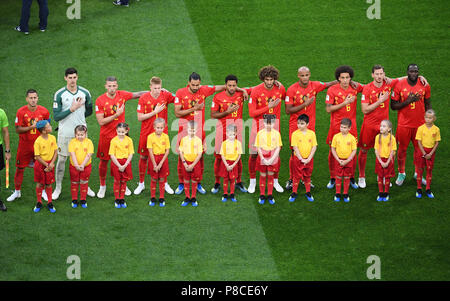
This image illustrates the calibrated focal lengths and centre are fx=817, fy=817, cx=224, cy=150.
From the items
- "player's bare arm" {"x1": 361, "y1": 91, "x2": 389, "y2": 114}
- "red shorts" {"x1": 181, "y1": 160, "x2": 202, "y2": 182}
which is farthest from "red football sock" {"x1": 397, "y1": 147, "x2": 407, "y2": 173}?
"red shorts" {"x1": 181, "y1": 160, "x2": 202, "y2": 182}

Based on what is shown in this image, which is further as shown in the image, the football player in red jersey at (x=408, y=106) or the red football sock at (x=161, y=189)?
the football player in red jersey at (x=408, y=106)

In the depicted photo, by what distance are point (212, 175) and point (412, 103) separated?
140 inches

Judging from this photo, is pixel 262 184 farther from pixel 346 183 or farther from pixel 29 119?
pixel 29 119

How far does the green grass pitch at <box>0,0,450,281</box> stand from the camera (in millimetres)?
11391

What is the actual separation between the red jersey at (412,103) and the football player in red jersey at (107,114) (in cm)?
422

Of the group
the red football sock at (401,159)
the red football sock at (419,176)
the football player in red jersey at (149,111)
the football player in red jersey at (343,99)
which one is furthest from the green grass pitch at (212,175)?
the football player in red jersey at (343,99)

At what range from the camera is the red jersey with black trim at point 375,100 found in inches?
523

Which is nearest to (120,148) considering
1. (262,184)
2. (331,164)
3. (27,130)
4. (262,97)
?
(27,130)

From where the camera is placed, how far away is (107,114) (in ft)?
42.8

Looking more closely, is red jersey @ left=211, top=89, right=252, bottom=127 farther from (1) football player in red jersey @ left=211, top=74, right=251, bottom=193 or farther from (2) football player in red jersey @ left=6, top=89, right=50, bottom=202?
(2) football player in red jersey @ left=6, top=89, right=50, bottom=202

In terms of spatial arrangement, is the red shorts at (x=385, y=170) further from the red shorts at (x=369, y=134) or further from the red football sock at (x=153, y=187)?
the red football sock at (x=153, y=187)

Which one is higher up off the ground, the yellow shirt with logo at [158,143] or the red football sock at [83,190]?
the yellow shirt with logo at [158,143]

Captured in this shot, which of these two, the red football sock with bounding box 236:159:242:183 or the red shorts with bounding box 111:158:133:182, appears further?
the red football sock with bounding box 236:159:242:183

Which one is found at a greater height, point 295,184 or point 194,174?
point 194,174
